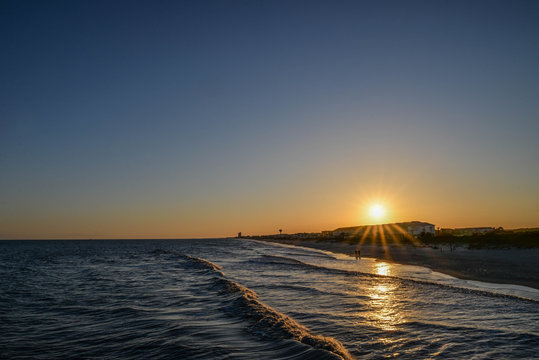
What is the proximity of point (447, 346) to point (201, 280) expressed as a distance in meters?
18.6

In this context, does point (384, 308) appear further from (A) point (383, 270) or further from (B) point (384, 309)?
(A) point (383, 270)

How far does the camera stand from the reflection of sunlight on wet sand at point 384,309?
36.6ft

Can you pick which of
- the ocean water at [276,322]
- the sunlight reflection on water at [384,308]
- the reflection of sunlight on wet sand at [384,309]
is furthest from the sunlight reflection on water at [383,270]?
the reflection of sunlight on wet sand at [384,309]

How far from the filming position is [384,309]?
13.3m

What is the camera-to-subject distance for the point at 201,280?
24078 mm

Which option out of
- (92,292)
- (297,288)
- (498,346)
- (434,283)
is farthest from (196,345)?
(434,283)

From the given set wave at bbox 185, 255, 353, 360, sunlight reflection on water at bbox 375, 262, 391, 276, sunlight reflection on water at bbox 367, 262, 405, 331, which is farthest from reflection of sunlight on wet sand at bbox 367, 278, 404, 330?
sunlight reflection on water at bbox 375, 262, 391, 276

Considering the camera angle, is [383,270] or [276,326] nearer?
[276,326]

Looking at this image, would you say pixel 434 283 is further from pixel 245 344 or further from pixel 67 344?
pixel 67 344

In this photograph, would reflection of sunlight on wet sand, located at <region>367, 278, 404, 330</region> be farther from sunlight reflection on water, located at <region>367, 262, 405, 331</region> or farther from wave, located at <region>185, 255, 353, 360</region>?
wave, located at <region>185, 255, 353, 360</region>

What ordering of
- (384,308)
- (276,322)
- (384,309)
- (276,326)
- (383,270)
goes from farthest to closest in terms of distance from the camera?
1. (383,270)
2. (384,308)
3. (384,309)
4. (276,322)
5. (276,326)

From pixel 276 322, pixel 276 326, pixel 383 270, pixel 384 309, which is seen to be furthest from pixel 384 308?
pixel 383 270

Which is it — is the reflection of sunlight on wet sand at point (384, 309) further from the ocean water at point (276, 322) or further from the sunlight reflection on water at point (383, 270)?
the sunlight reflection on water at point (383, 270)

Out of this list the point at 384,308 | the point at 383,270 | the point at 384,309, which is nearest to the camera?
the point at 384,309
